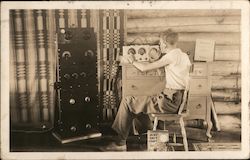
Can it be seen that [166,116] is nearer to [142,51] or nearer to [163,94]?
[163,94]

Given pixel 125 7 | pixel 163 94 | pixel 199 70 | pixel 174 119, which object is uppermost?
pixel 125 7

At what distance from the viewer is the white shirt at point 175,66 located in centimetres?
171

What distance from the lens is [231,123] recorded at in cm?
173

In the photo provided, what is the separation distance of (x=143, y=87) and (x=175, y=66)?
16 centimetres

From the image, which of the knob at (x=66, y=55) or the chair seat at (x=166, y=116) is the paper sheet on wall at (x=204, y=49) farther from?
the knob at (x=66, y=55)

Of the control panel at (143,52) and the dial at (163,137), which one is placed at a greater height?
the control panel at (143,52)

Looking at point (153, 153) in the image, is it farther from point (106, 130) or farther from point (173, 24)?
point (173, 24)

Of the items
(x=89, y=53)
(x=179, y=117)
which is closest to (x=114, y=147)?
(x=179, y=117)

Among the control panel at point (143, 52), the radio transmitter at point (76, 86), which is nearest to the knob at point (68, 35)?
the radio transmitter at point (76, 86)

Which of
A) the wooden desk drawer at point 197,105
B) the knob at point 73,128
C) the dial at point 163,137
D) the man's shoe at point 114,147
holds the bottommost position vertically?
the man's shoe at point 114,147

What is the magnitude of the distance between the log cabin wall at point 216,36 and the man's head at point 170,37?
2cm

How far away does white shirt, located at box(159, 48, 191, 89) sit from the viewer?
1.71m

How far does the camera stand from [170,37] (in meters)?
1.71

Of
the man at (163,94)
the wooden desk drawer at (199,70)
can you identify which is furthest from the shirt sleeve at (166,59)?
the wooden desk drawer at (199,70)
